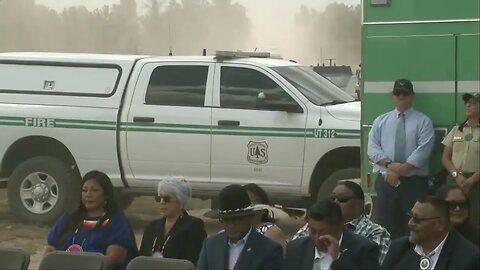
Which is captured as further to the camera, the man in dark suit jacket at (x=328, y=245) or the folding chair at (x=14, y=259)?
the folding chair at (x=14, y=259)

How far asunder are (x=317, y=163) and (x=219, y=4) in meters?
3.40

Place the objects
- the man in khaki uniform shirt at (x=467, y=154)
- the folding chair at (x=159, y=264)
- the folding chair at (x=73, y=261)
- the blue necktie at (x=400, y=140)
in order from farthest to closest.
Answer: the blue necktie at (x=400, y=140), the man in khaki uniform shirt at (x=467, y=154), the folding chair at (x=73, y=261), the folding chair at (x=159, y=264)

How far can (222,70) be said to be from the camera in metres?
11.2

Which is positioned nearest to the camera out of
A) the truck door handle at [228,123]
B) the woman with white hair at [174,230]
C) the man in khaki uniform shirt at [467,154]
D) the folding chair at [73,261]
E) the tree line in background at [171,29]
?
the folding chair at [73,261]

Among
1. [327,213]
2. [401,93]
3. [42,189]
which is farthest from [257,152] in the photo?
[327,213]

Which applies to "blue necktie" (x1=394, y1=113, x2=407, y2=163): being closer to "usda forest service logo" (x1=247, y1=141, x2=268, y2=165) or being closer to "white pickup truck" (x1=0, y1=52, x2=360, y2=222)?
"white pickup truck" (x1=0, y1=52, x2=360, y2=222)

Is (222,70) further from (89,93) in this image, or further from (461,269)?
(461,269)

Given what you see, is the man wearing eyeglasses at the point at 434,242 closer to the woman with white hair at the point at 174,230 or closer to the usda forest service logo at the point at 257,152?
the woman with white hair at the point at 174,230

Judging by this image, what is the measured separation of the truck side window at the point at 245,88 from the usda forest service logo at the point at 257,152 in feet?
1.30

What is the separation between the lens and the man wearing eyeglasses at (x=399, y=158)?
827 cm

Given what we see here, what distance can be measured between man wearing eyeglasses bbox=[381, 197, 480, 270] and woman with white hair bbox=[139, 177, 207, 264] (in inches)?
69.3

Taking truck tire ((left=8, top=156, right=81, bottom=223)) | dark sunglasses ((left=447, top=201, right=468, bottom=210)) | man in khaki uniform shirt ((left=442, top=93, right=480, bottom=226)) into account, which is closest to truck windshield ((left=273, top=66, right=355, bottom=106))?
truck tire ((left=8, top=156, right=81, bottom=223))

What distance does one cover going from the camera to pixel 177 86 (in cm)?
1138

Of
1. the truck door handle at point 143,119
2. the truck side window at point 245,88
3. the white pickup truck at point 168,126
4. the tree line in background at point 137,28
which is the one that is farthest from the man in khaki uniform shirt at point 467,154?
the tree line in background at point 137,28
